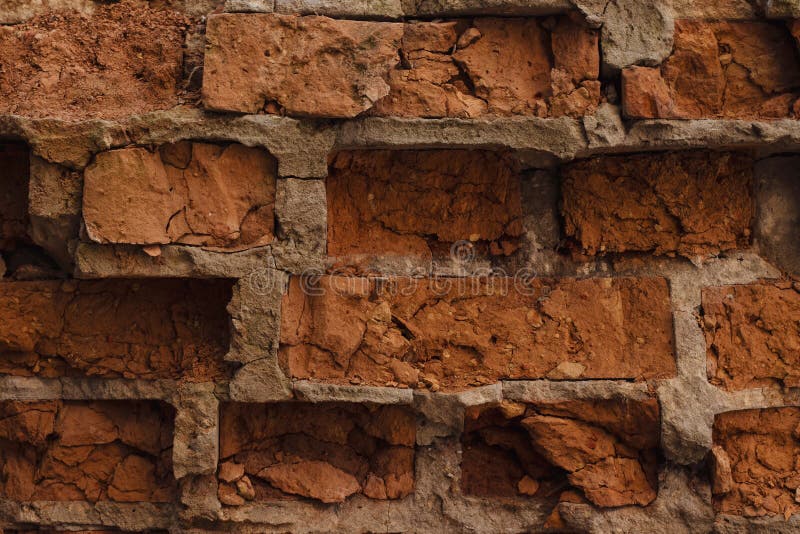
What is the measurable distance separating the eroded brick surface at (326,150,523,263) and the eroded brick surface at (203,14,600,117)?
0.16 m

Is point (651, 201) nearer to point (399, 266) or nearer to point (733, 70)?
point (733, 70)

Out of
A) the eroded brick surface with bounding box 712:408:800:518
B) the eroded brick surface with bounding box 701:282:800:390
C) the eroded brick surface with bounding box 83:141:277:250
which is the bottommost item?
the eroded brick surface with bounding box 712:408:800:518

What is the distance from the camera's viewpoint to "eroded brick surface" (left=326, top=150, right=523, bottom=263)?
2014mm

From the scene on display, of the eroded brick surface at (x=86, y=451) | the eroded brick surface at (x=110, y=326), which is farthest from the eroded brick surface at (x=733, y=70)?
the eroded brick surface at (x=86, y=451)

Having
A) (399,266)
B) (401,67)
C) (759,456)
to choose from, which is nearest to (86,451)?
(399,266)

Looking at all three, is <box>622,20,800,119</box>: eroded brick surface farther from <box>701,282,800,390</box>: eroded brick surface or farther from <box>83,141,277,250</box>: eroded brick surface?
<box>83,141,277,250</box>: eroded brick surface

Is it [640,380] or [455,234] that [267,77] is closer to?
[455,234]

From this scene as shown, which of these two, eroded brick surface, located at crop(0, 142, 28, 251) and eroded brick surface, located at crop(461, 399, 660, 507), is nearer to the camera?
eroded brick surface, located at crop(461, 399, 660, 507)

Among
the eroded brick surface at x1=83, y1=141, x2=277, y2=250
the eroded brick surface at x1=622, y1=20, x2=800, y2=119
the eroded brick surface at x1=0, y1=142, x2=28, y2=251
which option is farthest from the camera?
the eroded brick surface at x1=0, y1=142, x2=28, y2=251

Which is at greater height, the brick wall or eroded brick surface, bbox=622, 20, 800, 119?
eroded brick surface, bbox=622, 20, 800, 119

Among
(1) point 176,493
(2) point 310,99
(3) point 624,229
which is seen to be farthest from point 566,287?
(1) point 176,493

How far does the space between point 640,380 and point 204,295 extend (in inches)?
49.3

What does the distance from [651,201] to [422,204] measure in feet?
2.13

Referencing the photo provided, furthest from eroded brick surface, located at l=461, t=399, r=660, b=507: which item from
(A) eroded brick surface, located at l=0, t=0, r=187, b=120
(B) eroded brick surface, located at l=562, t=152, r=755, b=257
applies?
(A) eroded brick surface, located at l=0, t=0, r=187, b=120
